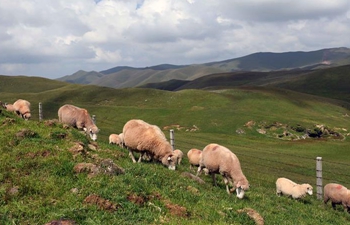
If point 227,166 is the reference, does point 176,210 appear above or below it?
above

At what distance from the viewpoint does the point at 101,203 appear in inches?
365

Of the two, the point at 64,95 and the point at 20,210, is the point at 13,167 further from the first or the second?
the point at 64,95

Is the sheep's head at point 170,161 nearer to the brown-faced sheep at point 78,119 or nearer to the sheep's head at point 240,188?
the sheep's head at point 240,188

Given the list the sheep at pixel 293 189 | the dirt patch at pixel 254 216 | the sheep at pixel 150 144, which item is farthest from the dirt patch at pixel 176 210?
the sheep at pixel 293 189

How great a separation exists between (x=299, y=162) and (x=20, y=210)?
108 feet

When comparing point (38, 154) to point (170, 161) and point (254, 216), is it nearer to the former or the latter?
point (170, 161)

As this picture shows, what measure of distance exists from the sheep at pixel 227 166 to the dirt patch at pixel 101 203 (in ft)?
21.8

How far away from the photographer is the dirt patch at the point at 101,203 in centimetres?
919

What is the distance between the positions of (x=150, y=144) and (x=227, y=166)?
3854mm

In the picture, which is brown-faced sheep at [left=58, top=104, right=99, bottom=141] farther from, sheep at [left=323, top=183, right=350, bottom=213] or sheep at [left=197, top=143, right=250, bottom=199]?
sheep at [left=323, top=183, right=350, bottom=213]

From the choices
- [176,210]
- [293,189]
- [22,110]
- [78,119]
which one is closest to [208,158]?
[176,210]

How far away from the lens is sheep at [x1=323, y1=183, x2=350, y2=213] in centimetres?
1945

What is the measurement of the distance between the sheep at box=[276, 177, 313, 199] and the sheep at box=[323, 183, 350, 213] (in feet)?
3.82

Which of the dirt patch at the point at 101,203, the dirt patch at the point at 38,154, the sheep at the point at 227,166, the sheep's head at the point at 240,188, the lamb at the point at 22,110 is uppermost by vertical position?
the lamb at the point at 22,110
